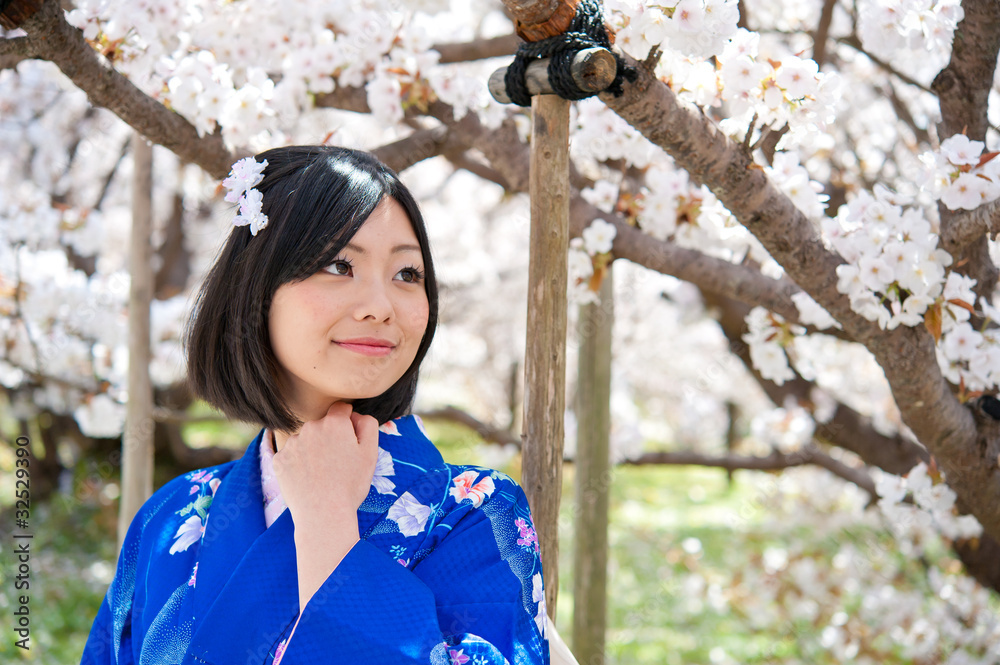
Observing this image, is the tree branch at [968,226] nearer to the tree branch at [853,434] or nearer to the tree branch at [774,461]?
the tree branch at [853,434]

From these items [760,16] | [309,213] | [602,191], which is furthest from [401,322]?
[760,16]

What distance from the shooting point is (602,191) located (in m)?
2.16

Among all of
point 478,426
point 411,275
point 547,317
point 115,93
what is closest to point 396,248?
point 411,275

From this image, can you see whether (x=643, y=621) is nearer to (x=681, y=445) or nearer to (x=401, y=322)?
(x=401, y=322)

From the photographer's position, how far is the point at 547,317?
4.21 feet

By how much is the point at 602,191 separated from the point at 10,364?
2642 mm

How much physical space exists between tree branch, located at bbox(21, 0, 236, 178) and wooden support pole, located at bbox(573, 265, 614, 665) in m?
1.21

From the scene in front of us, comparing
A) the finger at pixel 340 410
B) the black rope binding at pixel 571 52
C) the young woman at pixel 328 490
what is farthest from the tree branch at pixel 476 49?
the finger at pixel 340 410

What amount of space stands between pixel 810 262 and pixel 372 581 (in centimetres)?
105

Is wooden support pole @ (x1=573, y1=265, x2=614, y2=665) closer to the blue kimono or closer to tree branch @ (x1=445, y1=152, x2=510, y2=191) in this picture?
tree branch @ (x1=445, y1=152, x2=510, y2=191)

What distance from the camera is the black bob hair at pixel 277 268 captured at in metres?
1.14

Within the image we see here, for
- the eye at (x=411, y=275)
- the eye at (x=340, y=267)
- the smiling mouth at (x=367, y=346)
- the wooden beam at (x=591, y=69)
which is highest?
the wooden beam at (x=591, y=69)

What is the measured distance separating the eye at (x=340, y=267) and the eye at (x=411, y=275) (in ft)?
0.29

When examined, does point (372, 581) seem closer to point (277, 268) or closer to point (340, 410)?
point (340, 410)
